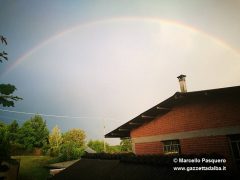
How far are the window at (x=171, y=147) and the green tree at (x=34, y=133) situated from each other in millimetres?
44298

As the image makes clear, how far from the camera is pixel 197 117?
1337cm

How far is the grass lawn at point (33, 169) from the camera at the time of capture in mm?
33744

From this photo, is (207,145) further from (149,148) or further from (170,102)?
(149,148)

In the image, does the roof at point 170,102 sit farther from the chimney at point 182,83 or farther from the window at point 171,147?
the chimney at point 182,83

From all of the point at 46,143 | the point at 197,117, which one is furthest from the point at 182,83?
the point at 46,143

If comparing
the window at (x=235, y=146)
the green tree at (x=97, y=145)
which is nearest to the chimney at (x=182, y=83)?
the window at (x=235, y=146)

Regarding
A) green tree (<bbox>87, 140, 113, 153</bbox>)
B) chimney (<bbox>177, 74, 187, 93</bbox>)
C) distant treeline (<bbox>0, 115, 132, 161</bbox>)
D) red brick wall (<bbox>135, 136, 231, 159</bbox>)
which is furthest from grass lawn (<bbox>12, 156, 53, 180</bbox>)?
chimney (<bbox>177, 74, 187, 93</bbox>)

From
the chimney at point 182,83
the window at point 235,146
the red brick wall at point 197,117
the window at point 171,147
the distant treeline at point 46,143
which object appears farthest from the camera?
the distant treeline at point 46,143

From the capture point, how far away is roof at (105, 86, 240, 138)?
12.0 meters

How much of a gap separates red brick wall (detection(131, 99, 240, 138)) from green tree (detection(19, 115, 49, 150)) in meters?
43.9

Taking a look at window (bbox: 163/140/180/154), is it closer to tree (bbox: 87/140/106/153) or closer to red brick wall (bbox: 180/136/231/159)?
Result: red brick wall (bbox: 180/136/231/159)

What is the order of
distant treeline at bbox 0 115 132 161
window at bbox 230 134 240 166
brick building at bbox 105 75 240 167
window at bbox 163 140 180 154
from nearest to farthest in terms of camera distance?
window at bbox 230 134 240 166
brick building at bbox 105 75 240 167
window at bbox 163 140 180 154
distant treeline at bbox 0 115 132 161

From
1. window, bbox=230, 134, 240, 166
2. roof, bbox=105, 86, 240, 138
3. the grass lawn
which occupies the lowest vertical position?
the grass lawn

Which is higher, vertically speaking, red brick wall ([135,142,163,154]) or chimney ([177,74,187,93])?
chimney ([177,74,187,93])
